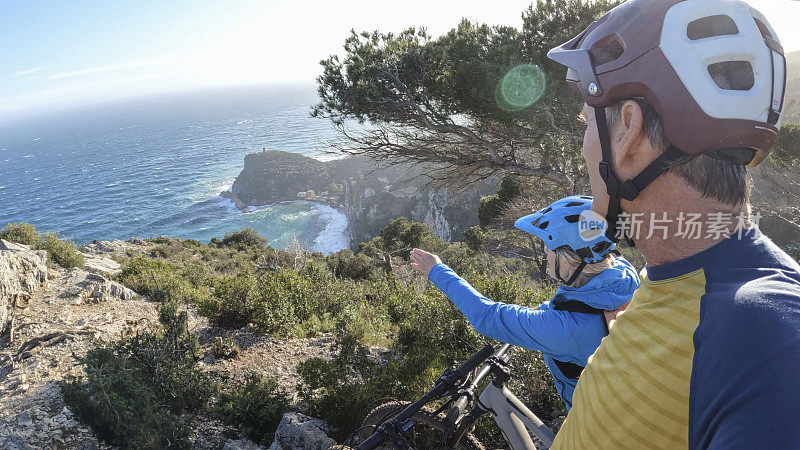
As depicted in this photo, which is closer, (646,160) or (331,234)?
(646,160)

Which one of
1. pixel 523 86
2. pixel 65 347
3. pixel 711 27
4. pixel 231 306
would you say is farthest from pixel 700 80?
pixel 65 347

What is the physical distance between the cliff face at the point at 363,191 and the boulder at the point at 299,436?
7.13m

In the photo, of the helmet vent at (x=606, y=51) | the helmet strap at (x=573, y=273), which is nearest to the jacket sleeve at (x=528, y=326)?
the helmet strap at (x=573, y=273)

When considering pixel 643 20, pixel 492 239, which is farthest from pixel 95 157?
pixel 643 20

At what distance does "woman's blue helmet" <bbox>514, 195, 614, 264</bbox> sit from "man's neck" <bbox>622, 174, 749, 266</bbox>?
39.6 inches

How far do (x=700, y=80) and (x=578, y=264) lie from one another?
1401 mm

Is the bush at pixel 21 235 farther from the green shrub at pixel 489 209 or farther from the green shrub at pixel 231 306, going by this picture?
the green shrub at pixel 489 209

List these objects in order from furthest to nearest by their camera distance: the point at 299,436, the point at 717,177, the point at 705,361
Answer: the point at 299,436, the point at 717,177, the point at 705,361

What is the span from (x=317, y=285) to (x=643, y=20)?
9.16 m

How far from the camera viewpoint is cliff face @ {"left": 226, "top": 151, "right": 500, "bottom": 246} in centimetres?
4147

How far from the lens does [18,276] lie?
8.77 metres

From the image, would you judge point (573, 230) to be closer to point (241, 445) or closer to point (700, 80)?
point (700, 80)

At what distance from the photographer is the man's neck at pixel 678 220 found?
927mm

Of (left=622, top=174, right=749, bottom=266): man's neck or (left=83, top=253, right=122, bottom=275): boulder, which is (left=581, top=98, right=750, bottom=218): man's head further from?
(left=83, top=253, right=122, bottom=275): boulder
